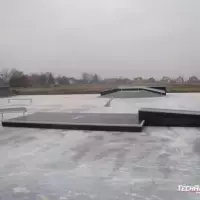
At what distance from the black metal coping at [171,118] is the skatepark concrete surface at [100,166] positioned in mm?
605

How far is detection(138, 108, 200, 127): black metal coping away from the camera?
5.37 meters

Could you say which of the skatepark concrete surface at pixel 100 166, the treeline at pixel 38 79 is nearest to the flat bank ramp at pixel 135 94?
the skatepark concrete surface at pixel 100 166

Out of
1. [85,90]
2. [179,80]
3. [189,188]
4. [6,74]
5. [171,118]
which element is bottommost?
[189,188]

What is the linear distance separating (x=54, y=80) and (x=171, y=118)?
27.7 m

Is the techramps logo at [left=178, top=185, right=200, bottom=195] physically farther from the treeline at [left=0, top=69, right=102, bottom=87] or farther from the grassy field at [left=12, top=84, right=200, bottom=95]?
the treeline at [left=0, top=69, right=102, bottom=87]

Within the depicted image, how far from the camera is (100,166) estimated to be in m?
3.00

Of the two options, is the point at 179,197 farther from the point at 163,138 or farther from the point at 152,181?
the point at 163,138

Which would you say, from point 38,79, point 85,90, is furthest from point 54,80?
point 85,90

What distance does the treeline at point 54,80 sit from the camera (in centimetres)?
2884

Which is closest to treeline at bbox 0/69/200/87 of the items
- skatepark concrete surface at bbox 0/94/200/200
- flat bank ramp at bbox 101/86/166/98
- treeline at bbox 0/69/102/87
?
treeline at bbox 0/69/102/87

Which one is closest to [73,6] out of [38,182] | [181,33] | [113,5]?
[113,5]

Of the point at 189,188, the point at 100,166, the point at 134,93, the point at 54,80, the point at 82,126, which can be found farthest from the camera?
the point at 54,80

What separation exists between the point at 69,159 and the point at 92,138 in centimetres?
125

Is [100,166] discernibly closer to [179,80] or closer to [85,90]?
[85,90]
